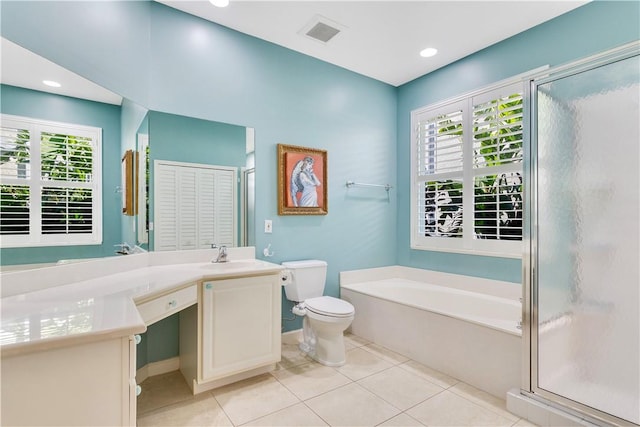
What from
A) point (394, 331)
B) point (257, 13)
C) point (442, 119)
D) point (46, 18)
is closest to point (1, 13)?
point (46, 18)

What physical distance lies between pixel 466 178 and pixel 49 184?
3182 mm

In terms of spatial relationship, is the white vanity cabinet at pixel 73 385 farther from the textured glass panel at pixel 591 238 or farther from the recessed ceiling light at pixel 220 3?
the recessed ceiling light at pixel 220 3

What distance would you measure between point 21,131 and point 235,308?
1.44 meters

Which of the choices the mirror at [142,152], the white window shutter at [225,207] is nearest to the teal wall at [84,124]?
the mirror at [142,152]

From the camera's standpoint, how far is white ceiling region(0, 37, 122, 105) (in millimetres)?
1366

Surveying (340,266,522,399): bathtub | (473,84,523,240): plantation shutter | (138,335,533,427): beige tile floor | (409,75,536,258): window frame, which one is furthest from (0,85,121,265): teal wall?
(473,84,523,240): plantation shutter

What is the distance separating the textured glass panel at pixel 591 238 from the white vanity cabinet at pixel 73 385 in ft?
6.72

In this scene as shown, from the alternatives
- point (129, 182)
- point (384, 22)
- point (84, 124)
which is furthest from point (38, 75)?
point (384, 22)

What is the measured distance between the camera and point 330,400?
2.02 meters

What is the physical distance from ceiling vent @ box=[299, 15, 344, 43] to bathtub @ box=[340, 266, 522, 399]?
2.27 meters

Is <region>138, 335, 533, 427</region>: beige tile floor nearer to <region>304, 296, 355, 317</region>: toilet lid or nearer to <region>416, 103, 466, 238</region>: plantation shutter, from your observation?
<region>304, 296, 355, 317</region>: toilet lid

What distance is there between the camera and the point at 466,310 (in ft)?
9.58

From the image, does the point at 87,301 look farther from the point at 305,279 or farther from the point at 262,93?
the point at 262,93

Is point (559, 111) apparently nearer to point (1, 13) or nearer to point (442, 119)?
point (442, 119)
